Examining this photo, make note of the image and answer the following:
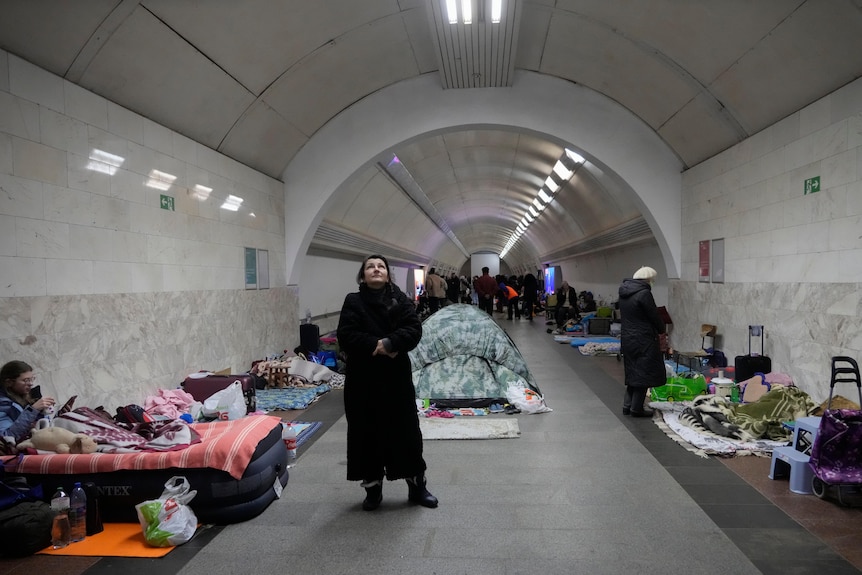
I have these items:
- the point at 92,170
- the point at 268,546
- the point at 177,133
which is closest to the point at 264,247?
the point at 177,133

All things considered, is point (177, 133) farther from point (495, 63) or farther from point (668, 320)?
point (668, 320)

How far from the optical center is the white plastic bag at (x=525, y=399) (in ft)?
21.3

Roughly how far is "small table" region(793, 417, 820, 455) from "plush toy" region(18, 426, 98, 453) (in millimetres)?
5349

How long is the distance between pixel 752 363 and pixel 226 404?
6279 millimetres

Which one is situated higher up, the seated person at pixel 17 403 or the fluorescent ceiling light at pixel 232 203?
the fluorescent ceiling light at pixel 232 203

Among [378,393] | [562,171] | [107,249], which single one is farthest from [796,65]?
[562,171]

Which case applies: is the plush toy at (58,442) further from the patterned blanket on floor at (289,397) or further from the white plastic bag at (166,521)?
the patterned blanket on floor at (289,397)

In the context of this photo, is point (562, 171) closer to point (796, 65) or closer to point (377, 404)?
point (796, 65)

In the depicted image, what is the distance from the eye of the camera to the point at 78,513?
11.6ft

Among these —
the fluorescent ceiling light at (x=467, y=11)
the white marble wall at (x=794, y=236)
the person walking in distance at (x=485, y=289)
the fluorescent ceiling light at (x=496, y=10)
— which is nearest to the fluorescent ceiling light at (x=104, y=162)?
the fluorescent ceiling light at (x=467, y=11)

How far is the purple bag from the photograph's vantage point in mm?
3754

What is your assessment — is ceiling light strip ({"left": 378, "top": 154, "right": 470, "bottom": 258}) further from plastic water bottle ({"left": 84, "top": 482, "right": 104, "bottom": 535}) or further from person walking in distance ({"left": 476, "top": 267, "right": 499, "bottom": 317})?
plastic water bottle ({"left": 84, "top": 482, "right": 104, "bottom": 535})

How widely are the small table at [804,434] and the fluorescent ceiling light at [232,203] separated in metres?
7.18

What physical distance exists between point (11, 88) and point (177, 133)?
94.2 inches
